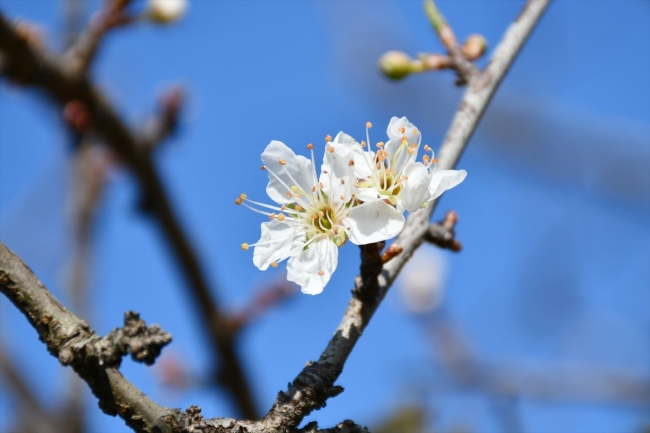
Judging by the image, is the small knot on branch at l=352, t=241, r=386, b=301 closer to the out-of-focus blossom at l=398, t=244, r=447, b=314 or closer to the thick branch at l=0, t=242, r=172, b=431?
the thick branch at l=0, t=242, r=172, b=431

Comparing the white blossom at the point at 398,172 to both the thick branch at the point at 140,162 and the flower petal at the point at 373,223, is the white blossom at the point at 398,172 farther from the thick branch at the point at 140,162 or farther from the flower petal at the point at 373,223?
the thick branch at the point at 140,162

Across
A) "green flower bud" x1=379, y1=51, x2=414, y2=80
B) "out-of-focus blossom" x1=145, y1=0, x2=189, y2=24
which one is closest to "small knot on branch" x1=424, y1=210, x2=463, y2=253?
"green flower bud" x1=379, y1=51, x2=414, y2=80

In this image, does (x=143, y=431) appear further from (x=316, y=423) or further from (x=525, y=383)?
(x=525, y=383)

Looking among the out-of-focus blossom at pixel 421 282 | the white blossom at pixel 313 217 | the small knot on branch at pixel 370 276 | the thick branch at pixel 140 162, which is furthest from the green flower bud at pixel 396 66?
the out-of-focus blossom at pixel 421 282

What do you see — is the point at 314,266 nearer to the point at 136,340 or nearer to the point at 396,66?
the point at 136,340

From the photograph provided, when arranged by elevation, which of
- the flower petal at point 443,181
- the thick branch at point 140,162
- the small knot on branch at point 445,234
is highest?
the thick branch at point 140,162

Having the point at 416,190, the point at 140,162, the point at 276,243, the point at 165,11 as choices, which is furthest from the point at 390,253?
the point at 165,11
